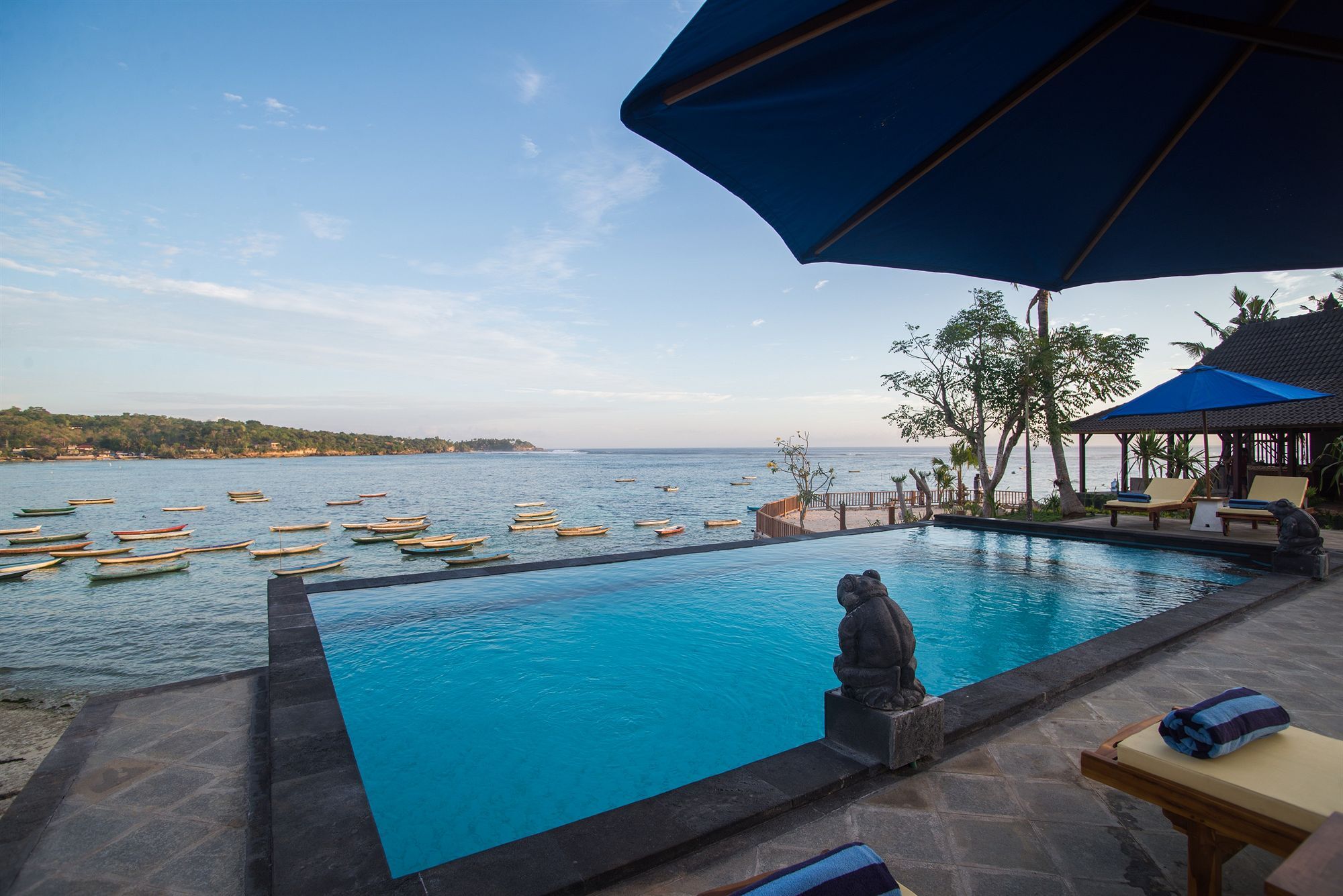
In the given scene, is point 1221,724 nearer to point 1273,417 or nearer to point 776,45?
point 776,45

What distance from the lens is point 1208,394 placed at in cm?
909

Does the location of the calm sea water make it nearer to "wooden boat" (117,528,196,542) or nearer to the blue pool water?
"wooden boat" (117,528,196,542)

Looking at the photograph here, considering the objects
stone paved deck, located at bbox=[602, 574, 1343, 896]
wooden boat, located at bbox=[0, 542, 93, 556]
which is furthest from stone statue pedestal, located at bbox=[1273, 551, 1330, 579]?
wooden boat, located at bbox=[0, 542, 93, 556]

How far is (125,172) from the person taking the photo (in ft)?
47.0

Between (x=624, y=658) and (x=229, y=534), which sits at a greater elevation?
(x=624, y=658)

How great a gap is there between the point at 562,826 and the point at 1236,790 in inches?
99.0

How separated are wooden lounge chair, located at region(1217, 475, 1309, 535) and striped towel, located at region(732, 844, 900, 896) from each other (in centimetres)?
1200

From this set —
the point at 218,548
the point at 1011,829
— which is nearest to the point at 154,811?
the point at 1011,829

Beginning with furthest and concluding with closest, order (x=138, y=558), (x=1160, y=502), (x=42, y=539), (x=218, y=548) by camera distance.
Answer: (x=42, y=539)
(x=218, y=548)
(x=138, y=558)
(x=1160, y=502)

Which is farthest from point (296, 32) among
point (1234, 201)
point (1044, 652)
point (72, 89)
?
point (1044, 652)

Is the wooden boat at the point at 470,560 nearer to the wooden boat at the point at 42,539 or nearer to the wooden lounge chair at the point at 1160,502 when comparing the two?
the wooden lounge chair at the point at 1160,502

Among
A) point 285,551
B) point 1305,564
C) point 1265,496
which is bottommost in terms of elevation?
point 285,551

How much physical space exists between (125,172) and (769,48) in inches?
782

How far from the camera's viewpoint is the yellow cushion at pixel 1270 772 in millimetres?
1694
